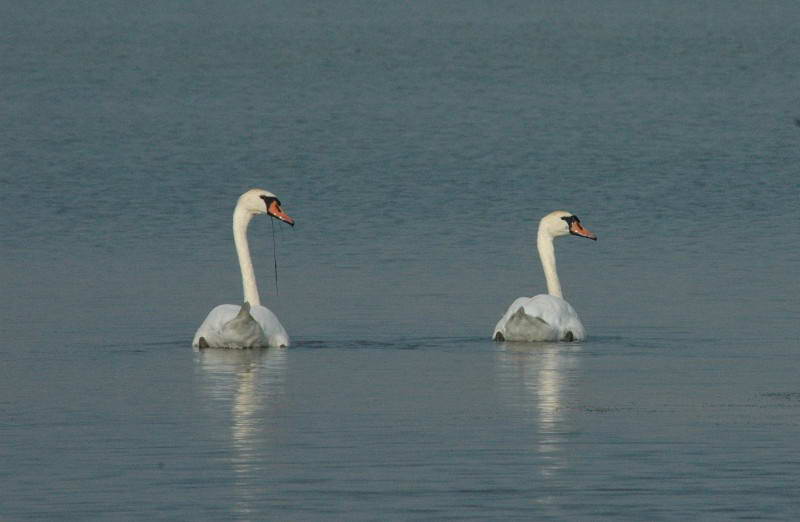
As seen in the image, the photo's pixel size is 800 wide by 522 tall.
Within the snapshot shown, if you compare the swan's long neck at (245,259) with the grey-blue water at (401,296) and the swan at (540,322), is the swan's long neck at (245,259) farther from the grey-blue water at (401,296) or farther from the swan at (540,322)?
the swan at (540,322)

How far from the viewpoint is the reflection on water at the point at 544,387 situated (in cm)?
1616

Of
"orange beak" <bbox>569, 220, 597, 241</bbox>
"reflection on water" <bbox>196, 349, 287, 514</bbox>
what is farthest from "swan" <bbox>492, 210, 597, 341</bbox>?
"orange beak" <bbox>569, 220, 597, 241</bbox>

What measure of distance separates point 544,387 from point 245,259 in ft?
19.1

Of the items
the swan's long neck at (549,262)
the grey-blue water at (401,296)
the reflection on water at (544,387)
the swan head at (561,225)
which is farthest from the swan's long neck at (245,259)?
the swan head at (561,225)

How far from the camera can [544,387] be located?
19.2 metres

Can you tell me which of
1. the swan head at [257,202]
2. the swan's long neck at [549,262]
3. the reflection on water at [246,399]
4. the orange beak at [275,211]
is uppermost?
the swan head at [257,202]

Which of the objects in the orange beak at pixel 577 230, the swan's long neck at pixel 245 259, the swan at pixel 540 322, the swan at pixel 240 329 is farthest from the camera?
the orange beak at pixel 577 230

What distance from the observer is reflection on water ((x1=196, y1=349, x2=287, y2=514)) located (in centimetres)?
1522

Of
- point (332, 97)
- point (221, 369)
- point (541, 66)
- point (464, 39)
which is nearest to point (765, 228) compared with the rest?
point (221, 369)

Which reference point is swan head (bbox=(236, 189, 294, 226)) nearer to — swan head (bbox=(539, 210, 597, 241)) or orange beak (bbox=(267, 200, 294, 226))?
orange beak (bbox=(267, 200, 294, 226))

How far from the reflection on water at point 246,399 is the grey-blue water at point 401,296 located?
42mm

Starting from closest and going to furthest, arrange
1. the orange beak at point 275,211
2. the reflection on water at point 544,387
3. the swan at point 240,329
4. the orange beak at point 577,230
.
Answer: the reflection on water at point 544,387 < the swan at point 240,329 < the orange beak at point 275,211 < the orange beak at point 577,230

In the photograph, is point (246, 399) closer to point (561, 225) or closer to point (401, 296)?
point (401, 296)

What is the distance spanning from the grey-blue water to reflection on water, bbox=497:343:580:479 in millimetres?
47
